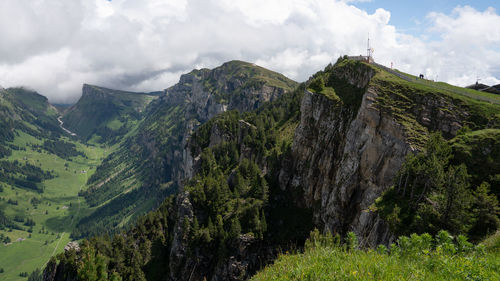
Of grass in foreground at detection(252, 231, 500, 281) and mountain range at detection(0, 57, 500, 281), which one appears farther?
mountain range at detection(0, 57, 500, 281)

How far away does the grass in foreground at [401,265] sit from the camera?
33.7ft

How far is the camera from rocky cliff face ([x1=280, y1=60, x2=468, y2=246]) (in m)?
52.7

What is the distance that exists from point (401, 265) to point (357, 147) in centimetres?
5538

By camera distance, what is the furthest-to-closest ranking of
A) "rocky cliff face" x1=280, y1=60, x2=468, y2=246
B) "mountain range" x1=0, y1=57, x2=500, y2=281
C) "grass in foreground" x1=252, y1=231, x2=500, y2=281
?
"rocky cliff face" x1=280, y1=60, x2=468, y2=246 < "mountain range" x1=0, y1=57, x2=500, y2=281 < "grass in foreground" x1=252, y1=231, x2=500, y2=281

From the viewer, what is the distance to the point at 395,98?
6050 centimetres

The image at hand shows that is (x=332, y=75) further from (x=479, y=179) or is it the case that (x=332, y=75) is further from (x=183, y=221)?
(x=183, y=221)

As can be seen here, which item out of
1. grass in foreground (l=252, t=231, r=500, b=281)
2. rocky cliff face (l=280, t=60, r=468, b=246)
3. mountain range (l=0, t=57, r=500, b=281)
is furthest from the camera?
rocky cliff face (l=280, t=60, r=468, b=246)

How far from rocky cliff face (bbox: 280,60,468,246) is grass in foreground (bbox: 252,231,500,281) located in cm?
2354

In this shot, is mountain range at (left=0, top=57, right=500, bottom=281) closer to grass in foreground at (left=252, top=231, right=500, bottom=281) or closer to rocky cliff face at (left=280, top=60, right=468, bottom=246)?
rocky cliff face at (left=280, top=60, right=468, bottom=246)

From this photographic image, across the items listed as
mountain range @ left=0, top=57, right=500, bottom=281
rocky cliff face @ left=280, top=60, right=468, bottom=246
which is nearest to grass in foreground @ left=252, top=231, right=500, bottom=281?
mountain range @ left=0, top=57, right=500, bottom=281

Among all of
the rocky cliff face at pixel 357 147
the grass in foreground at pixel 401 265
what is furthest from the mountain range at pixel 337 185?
the grass in foreground at pixel 401 265

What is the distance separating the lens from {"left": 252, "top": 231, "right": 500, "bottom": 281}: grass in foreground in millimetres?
10280

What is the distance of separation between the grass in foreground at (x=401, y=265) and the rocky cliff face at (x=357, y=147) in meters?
23.5

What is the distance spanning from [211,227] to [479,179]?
80.3 metres
